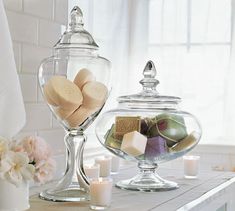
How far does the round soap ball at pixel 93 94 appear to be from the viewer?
56.1 inches

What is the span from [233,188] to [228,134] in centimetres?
115

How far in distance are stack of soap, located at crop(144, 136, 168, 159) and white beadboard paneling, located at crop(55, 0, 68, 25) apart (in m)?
0.58

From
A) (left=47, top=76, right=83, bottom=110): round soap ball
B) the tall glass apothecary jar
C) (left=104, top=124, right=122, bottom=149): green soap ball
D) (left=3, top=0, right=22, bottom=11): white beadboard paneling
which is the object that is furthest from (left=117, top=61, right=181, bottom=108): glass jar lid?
(left=3, top=0, right=22, bottom=11): white beadboard paneling

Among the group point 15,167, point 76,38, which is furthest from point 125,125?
point 15,167

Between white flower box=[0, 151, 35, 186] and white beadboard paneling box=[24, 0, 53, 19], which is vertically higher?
white beadboard paneling box=[24, 0, 53, 19]

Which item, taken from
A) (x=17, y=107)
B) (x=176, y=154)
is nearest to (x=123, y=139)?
(x=176, y=154)

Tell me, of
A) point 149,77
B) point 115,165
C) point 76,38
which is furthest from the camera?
point 115,165

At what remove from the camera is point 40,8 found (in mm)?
1738

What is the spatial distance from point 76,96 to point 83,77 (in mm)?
79

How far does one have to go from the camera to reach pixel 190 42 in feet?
10.2

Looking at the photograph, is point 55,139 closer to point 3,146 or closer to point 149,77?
point 149,77

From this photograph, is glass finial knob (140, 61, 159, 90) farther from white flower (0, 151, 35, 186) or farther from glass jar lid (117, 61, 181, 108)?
white flower (0, 151, 35, 186)

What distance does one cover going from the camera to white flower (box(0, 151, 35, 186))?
1.05 metres

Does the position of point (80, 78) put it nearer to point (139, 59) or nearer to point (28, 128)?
point (28, 128)
